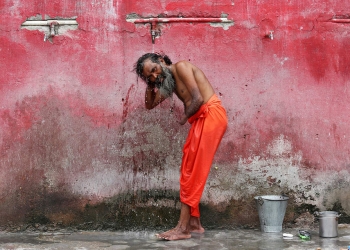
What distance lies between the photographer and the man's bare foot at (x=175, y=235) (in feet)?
17.8

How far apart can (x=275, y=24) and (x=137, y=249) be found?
8.56 feet

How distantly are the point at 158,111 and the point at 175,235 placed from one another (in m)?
1.27

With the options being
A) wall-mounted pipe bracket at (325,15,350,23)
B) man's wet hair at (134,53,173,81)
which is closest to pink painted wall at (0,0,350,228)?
wall-mounted pipe bracket at (325,15,350,23)

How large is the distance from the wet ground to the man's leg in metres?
0.07

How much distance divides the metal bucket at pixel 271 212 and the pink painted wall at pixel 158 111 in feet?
0.73

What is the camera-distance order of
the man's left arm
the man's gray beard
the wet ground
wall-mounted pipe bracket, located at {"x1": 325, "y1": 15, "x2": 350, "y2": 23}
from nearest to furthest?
the wet ground, the man's left arm, the man's gray beard, wall-mounted pipe bracket, located at {"x1": 325, "y1": 15, "x2": 350, "y2": 23}

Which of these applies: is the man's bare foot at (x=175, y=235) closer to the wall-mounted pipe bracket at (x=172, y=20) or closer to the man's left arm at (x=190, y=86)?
the man's left arm at (x=190, y=86)

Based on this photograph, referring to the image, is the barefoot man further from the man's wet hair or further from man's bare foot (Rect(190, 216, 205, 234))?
man's bare foot (Rect(190, 216, 205, 234))

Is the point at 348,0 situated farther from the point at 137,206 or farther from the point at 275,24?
the point at 137,206

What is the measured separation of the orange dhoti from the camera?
5375mm

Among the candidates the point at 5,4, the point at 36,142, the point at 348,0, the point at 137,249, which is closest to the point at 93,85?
the point at 36,142

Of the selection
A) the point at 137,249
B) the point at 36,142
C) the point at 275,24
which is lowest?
the point at 137,249

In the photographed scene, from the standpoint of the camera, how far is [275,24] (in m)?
5.96

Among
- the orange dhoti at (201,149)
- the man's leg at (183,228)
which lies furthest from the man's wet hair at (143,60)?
the man's leg at (183,228)
